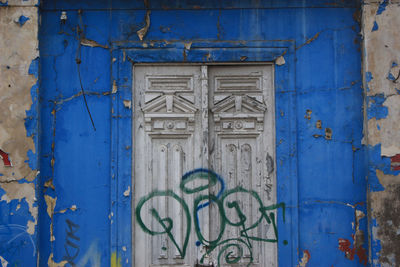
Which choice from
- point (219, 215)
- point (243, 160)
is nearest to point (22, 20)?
point (243, 160)

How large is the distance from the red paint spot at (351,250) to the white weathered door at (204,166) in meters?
0.57

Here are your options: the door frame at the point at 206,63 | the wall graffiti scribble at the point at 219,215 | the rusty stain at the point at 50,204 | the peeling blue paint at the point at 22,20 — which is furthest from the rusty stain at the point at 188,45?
the rusty stain at the point at 50,204

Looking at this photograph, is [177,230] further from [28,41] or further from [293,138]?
[28,41]

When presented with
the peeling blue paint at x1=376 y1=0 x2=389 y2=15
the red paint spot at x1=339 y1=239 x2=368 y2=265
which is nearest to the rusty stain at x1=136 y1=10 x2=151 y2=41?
the peeling blue paint at x1=376 y1=0 x2=389 y2=15

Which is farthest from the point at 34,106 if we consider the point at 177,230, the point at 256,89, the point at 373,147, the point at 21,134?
the point at 373,147

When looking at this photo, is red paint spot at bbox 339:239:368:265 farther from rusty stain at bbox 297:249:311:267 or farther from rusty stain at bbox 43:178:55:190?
rusty stain at bbox 43:178:55:190

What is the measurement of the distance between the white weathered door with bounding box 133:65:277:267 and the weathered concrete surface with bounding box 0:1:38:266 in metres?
0.87

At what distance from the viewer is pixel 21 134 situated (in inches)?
174

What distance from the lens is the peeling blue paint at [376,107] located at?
4430 millimetres

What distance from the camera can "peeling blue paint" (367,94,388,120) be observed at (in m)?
4.43

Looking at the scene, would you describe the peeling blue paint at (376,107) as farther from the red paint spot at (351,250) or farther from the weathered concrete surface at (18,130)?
the weathered concrete surface at (18,130)

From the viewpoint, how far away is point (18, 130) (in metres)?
4.43

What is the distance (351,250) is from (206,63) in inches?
80.0

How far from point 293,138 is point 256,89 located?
55 centimetres
